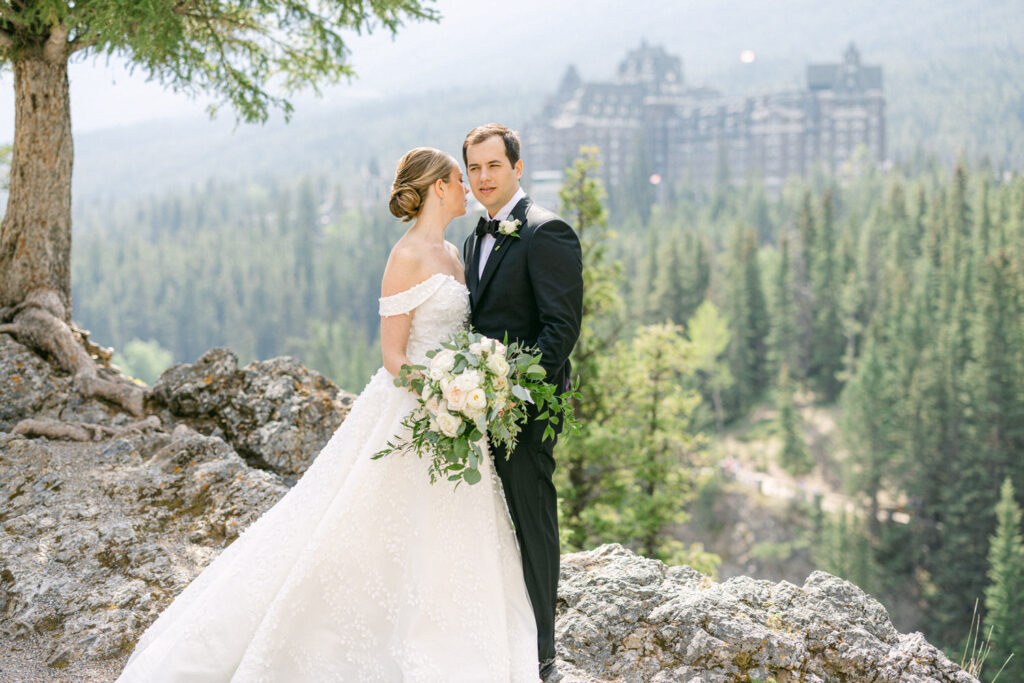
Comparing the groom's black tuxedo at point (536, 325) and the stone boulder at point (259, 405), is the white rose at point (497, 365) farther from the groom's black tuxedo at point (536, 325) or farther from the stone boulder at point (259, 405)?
the stone boulder at point (259, 405)

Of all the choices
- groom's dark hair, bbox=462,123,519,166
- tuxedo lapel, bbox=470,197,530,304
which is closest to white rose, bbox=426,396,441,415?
tuxedo lapel, bbox=470,197,530,304

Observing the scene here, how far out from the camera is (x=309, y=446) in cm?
576

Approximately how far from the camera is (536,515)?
3430 mm

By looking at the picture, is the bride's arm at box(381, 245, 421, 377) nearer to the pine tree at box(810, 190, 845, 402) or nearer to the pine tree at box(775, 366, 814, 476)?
the pine tree at box(775, 366, 814, 476)

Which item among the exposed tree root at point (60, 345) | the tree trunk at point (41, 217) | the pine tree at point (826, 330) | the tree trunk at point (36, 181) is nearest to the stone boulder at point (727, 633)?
the exposed tree root at point (60, 345)

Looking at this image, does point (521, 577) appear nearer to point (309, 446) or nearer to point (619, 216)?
point (309, 446)

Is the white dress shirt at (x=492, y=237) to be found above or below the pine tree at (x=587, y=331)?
above

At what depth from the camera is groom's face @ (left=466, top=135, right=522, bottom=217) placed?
342cm

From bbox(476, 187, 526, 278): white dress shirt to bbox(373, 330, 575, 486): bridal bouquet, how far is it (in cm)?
49

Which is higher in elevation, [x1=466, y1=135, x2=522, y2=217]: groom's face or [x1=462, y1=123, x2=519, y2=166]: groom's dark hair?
[x1=462, y1=123, x2=519, y2=166]: groom's dark hair

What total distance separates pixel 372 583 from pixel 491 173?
5.84ft

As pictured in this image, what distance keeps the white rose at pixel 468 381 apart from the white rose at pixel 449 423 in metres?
0.14

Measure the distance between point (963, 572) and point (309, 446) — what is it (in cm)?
3937

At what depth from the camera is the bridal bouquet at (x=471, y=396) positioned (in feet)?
9.93
